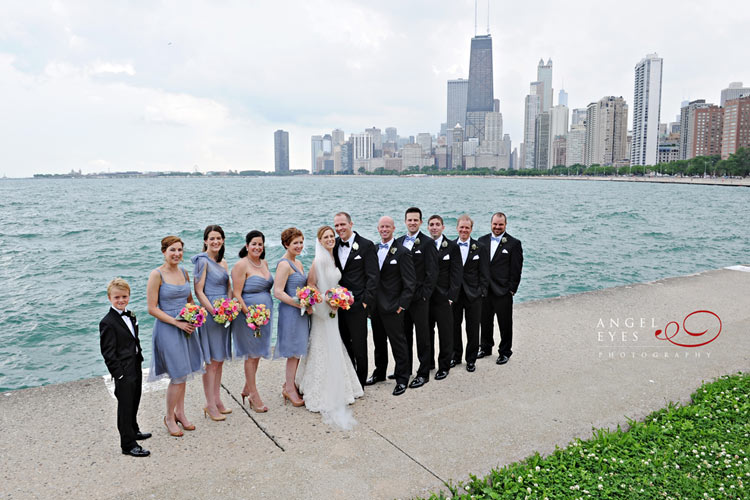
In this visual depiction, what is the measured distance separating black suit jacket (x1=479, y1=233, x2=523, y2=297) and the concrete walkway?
105cm

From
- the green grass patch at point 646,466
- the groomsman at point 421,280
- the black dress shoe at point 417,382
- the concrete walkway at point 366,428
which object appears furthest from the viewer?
the groomsman at point 421,280

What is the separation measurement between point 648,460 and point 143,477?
4.54 meters

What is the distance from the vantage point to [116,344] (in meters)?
5.14

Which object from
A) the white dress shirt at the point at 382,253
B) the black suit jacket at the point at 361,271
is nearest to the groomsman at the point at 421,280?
the white dress shirt at the point at 382,253

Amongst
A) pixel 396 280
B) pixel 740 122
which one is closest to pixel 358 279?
pixel 396 280

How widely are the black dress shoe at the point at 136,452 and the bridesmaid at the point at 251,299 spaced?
1290 millimetres

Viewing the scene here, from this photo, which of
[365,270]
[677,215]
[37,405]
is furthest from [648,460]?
[677,215]

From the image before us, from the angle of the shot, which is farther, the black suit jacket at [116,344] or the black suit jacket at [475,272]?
the black suit jacket at [475,272]

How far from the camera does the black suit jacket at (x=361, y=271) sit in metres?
6.54

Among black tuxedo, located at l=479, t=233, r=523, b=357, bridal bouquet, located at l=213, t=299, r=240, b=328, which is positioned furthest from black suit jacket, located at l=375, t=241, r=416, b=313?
bridal bouquet, located at l=213, t=299, r=240, b=328

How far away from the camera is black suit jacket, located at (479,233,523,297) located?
7895mm

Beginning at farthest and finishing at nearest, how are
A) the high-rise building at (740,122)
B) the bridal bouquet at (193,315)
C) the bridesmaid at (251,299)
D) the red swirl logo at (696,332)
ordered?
the high-rise building at (740,122) < the red swirl logo at (696,332) < the bridesmaid at (251,299) < the bridal bouquet at (193,315)

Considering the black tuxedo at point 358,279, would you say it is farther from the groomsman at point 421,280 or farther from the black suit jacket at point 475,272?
the black suit jacket at point 475,272

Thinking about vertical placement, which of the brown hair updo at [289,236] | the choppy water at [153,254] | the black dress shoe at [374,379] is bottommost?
the choppy water at [153,254]
